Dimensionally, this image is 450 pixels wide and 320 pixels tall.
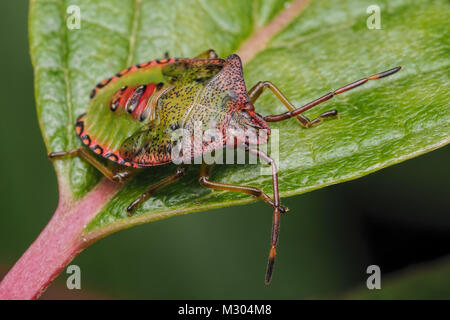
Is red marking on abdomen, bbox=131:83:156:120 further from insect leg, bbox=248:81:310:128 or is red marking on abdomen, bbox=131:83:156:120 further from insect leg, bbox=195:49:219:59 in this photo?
insect leg, bbox=248:81:310:128

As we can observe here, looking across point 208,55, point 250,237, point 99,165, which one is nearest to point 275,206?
point 99,165

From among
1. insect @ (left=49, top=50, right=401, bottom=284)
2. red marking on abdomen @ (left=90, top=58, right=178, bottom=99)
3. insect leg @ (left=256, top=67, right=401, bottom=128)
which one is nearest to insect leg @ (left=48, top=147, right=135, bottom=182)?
insect @ (left=49, top=50, right=401, bottom=284)

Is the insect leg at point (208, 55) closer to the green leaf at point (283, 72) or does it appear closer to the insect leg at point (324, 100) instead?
the green leaf at point (283, 72)

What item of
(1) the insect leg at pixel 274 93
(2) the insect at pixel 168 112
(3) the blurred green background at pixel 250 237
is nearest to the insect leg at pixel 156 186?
(2) the insect at pixel 168 112

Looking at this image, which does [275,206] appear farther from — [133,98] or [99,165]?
[133,98]

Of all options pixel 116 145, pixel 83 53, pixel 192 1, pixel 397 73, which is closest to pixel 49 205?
pixel 116 145
